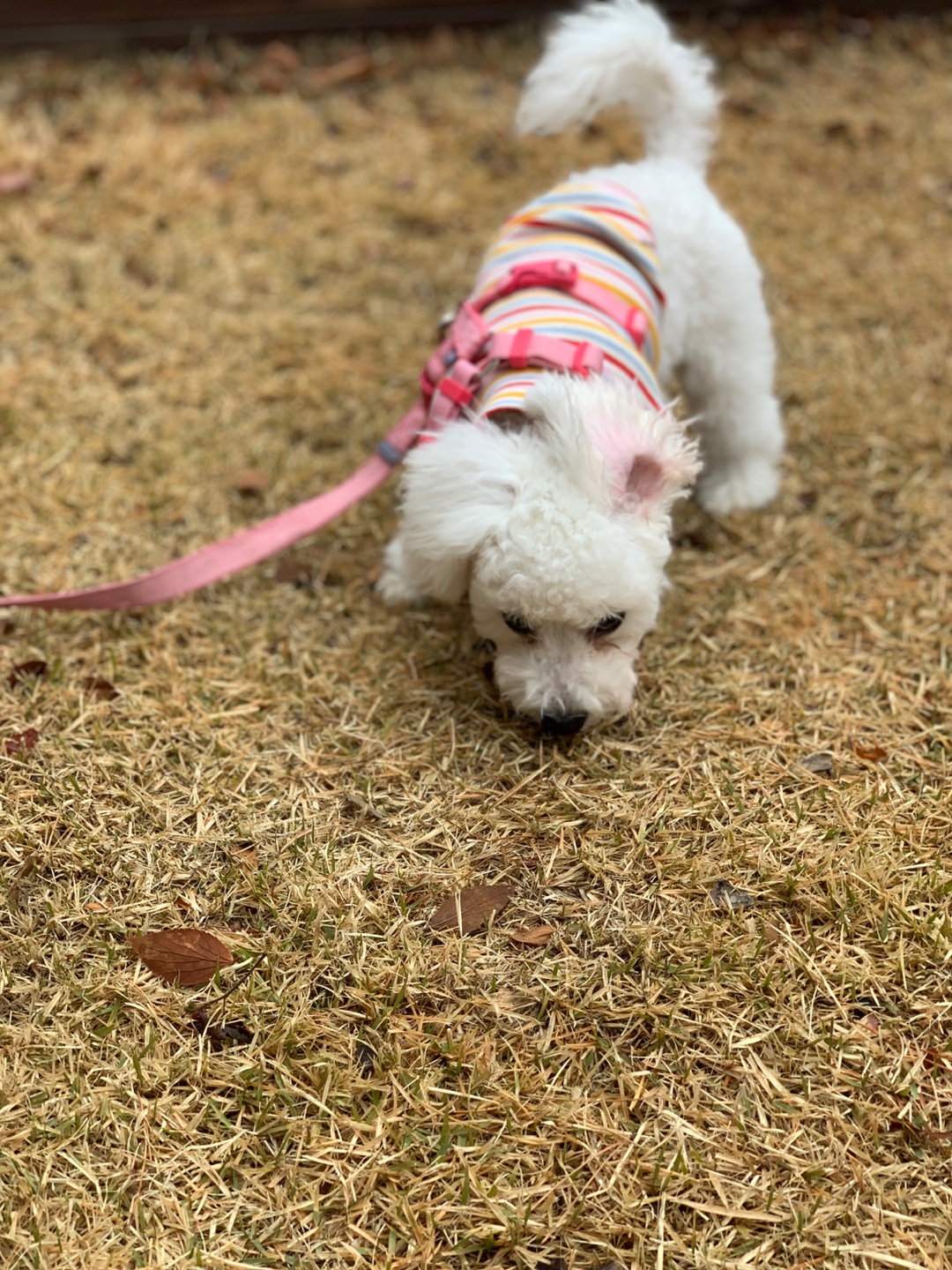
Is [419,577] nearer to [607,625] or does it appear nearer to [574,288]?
[607,625]

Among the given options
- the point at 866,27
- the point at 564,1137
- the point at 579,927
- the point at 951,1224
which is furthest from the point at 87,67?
the point at 951,1224

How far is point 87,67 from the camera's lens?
5.63 meters

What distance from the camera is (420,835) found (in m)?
2.43

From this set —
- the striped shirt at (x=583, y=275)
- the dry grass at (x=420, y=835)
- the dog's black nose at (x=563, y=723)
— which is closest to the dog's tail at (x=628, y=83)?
the striped shirt at (x=583, y=275)

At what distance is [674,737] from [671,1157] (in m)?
1.07

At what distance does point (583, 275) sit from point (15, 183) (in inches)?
128

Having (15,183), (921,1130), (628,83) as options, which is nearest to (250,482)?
(628,83)

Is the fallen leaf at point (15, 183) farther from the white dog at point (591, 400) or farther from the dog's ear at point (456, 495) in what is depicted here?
the dog's ear at point (456, 495)

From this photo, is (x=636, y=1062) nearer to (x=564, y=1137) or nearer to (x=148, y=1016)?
(x=564, y=1137)

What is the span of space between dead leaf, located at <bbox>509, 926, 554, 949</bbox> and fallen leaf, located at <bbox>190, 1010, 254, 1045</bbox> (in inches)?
23.5

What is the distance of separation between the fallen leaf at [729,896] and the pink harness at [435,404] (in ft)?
4.34

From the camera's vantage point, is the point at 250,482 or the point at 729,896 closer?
the point at 729,896

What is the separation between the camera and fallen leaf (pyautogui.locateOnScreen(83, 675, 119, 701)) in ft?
8.98

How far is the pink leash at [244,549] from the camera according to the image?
2840 millimetres
